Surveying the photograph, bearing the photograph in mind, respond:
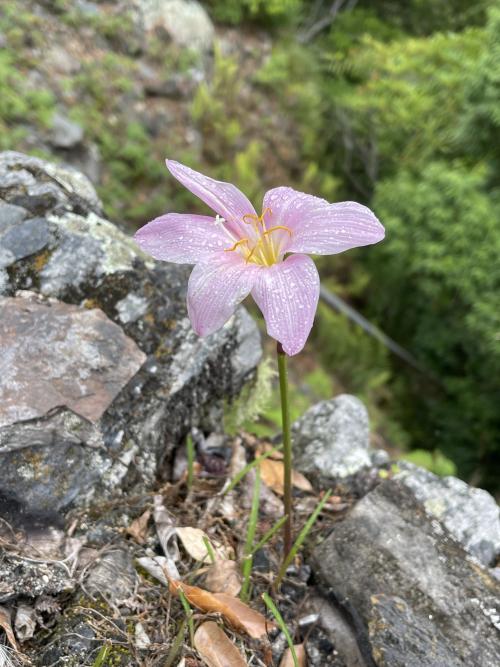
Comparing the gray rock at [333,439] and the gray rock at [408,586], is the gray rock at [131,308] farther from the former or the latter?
the gray rock at [408,586]

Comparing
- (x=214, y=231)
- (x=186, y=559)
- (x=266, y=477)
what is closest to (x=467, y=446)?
(x=266, y=477)

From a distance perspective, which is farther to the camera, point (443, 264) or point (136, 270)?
point (443, 264)

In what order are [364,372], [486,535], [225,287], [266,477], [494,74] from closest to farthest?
A: [225,287] < [486,535] < [266,477] < [494,74] < [364,372]

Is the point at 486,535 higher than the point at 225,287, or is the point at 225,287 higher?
the point at 225,287

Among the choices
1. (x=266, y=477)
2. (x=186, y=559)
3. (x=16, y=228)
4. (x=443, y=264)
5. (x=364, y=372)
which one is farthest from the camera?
(x=364, y=372)

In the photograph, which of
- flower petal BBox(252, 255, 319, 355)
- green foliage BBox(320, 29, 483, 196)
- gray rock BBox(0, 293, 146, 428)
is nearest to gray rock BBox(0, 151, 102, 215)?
gray rock BBox(0, 293, 146, 428)

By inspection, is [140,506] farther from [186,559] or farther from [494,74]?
[494,74]

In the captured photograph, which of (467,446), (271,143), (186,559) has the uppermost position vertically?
(271,143)
